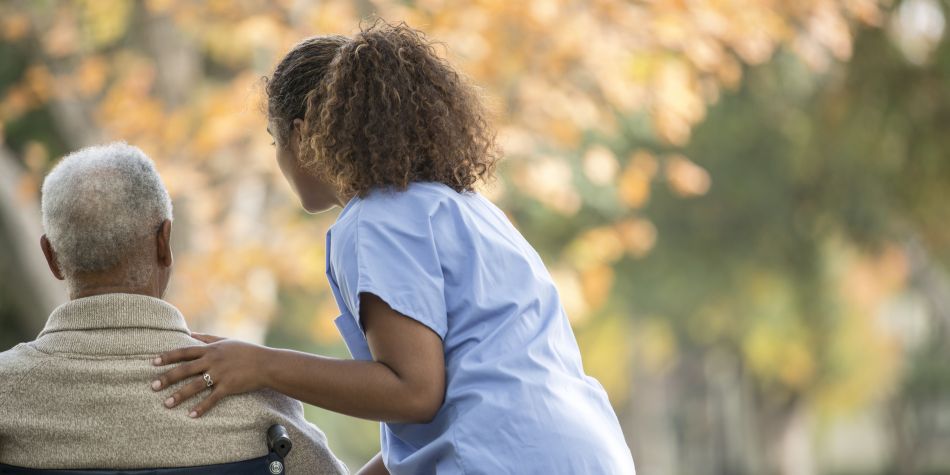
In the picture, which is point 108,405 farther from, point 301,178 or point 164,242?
point 301,178

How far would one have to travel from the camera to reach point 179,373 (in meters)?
2.08

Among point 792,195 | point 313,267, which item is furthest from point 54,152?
point 792,195

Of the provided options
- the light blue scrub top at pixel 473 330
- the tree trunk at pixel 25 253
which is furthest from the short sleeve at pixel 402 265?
the tree trunk at pixel 25 253

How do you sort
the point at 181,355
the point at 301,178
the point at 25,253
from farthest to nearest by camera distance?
the point at 25,253
the point at 301,178
the point at 181,355

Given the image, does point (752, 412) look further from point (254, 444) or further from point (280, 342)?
point (254, 444)

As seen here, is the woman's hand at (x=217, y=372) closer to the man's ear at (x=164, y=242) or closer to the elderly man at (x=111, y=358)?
the elderly man at (x=111, y=358)

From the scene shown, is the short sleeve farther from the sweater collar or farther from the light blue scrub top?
the sweater collar

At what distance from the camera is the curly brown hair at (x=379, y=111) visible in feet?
6.91

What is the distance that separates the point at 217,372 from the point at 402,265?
0.34 m

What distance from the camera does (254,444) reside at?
7.07 ft

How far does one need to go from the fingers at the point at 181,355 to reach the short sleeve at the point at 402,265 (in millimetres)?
264

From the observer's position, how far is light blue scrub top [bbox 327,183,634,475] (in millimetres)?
2002

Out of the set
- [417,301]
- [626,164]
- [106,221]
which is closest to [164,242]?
[106,221]

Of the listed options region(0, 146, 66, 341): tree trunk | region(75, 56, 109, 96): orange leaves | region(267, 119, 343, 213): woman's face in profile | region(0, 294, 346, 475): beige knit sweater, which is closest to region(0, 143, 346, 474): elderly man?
region(0, 294, 346, 475): beige knit sweater
